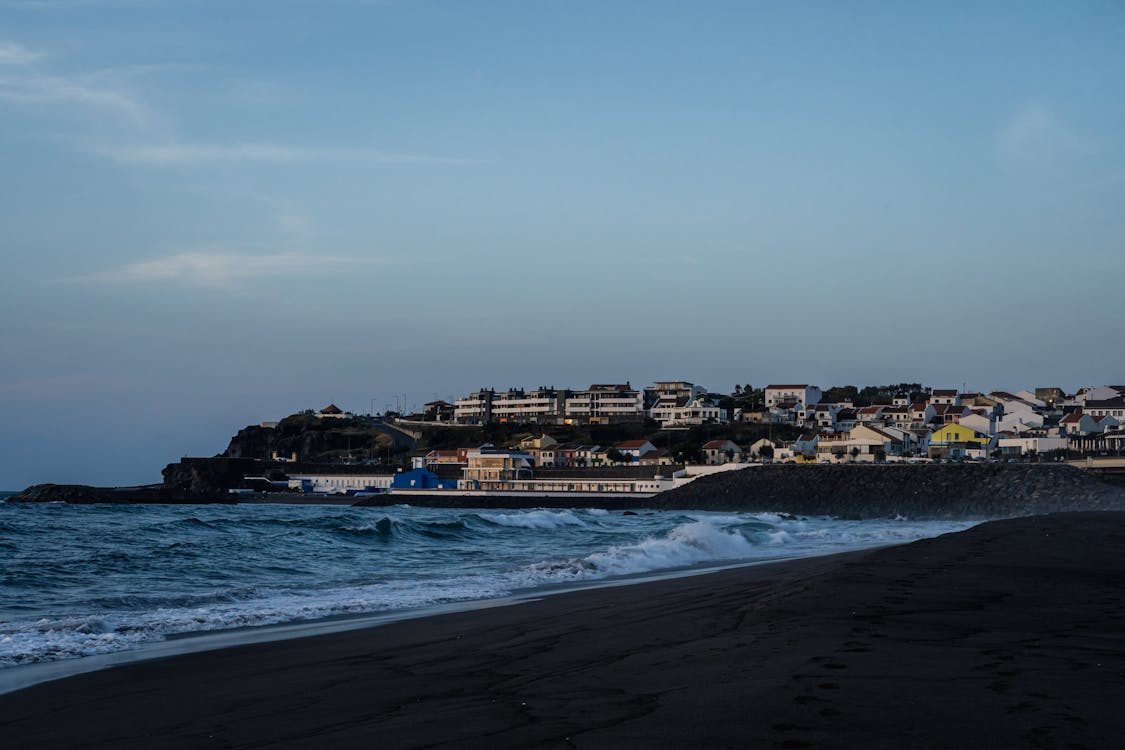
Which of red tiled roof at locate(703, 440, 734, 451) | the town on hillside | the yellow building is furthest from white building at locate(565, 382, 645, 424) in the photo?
the yellow building

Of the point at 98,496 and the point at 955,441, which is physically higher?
the point at 955,441

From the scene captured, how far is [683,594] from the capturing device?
13578 mm

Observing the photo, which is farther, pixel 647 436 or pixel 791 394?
pixel 791 394

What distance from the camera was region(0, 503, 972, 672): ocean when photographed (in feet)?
41.7

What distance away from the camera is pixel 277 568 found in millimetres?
21188

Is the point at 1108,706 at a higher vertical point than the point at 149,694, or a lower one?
higher

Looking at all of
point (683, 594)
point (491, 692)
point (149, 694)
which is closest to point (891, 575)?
point (683, 594)

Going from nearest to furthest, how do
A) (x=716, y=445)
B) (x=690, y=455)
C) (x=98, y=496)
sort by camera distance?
1. (x=98, y=496)
2. (x=690, y=455)
3. (x=716, y=445)

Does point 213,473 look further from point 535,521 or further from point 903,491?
point 535,521

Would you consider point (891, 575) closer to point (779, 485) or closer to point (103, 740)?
point (103, 740)

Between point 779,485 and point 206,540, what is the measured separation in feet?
150

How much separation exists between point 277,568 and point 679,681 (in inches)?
641

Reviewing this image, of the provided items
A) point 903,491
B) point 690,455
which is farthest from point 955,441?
point 903,491

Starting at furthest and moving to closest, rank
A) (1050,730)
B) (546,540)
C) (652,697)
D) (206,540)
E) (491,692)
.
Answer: (546,540) → (206,540) → (491,692) → (652,697) → (1050,730)
